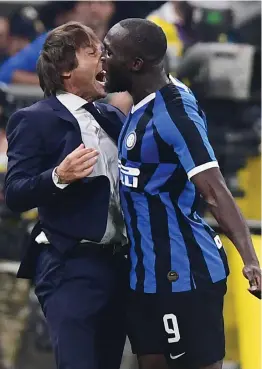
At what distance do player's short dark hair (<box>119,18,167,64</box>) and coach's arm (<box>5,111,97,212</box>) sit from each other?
0.39 m

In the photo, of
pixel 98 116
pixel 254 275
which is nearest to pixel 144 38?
pixel 98 116

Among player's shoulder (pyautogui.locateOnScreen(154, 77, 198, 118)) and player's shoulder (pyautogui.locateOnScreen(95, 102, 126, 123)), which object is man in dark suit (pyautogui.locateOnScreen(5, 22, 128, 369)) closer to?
player's shoulder (pyautogui.locateOnScreen(95, 102, 126, 123))

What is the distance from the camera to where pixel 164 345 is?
315 cm

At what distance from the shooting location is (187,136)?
2.96 meters

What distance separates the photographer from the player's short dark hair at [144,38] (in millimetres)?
Answer: 3070

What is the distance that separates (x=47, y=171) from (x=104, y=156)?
256mm

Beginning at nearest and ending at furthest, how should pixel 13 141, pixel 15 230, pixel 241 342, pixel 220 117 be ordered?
pixel 13 141 < pixel 241 342 < pixel 15 230 < pixel 220 117

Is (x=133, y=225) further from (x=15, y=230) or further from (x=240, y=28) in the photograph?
(x=240, y=28)

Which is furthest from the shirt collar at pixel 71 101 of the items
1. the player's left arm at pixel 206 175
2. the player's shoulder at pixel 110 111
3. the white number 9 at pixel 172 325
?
the white number 9 at pixel 172 325

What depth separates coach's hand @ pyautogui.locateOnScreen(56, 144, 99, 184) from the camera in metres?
3.04

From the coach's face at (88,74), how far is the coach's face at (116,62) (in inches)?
7.4

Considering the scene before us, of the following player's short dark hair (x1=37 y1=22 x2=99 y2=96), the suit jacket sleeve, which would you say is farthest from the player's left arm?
player's short dark hair (x1=37 y1=22 x2=99 y2=96)

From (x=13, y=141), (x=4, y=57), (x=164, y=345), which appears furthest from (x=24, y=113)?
(x=4, y=57)

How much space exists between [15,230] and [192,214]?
112 inches
